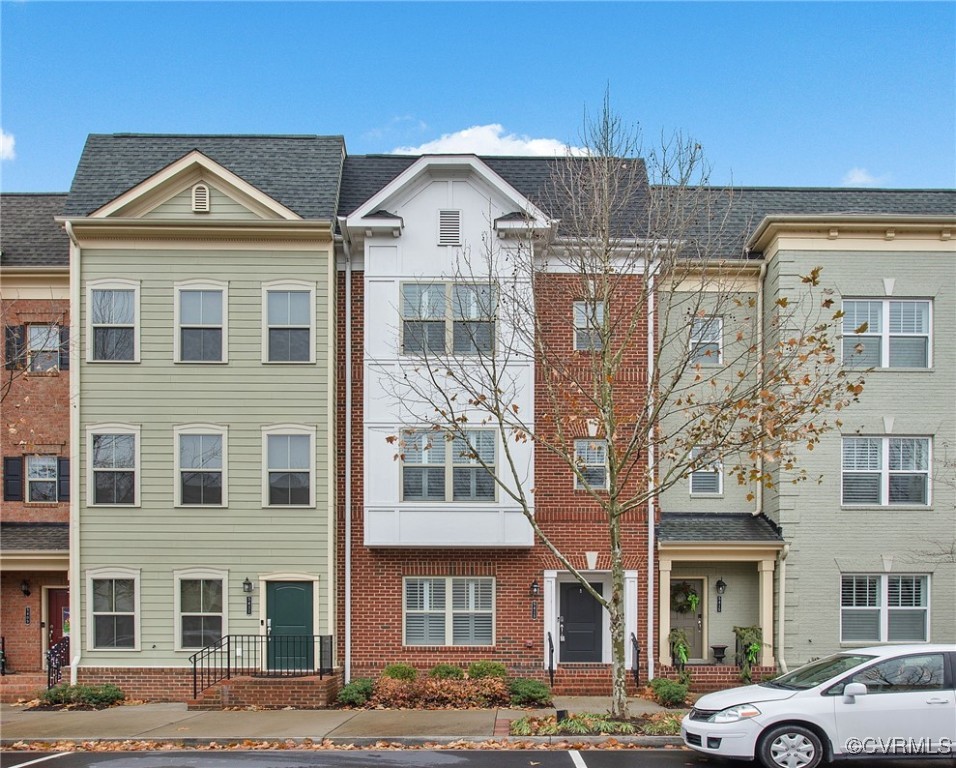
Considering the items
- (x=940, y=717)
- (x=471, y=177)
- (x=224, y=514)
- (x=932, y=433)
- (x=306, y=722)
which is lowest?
(x=306, y=722)

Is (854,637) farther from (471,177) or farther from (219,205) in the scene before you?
(219,205)

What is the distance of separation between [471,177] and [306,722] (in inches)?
417

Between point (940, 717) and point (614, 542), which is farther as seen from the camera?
point (614, 542)

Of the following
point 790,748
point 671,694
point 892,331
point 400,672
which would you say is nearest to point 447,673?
point 400,672

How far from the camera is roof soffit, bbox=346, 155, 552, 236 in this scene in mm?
18812

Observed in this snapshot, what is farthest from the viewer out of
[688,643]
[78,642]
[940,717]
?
[688,643]

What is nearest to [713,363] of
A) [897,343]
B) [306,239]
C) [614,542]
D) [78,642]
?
[897,343]

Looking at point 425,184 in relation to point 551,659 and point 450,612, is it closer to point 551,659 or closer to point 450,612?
point 450,612

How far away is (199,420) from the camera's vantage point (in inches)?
754

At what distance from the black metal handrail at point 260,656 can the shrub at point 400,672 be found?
116cm

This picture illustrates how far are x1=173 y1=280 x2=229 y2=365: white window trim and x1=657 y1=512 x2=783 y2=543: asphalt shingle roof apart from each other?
31.0 feet

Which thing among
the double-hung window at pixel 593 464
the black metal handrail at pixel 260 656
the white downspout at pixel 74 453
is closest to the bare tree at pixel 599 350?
the double-hung window at pixel 593 464

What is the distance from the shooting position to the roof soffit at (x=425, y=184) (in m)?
18.8

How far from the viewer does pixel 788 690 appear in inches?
437
